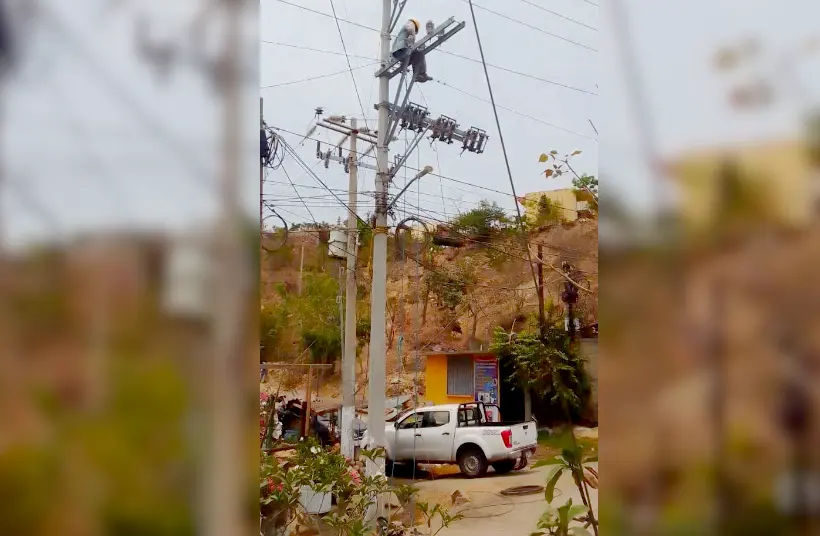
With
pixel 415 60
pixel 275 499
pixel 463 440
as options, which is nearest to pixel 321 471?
pixel 275 499

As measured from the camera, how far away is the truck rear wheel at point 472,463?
405 cm

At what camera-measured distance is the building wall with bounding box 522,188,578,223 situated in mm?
1120

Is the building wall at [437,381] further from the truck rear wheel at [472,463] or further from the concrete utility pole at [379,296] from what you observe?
→ the concrete utility pole at [379,296]

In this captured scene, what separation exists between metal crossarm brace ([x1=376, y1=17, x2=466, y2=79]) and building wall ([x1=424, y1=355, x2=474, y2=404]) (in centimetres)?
308

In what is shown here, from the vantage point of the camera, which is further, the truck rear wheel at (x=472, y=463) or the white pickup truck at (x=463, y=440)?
the truck rear wheel at (x=472, y=463)

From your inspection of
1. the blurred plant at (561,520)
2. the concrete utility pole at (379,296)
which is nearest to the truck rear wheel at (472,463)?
the concrete utility pole at (379,296)

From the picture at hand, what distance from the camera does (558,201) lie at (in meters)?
1.37

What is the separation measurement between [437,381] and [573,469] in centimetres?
464

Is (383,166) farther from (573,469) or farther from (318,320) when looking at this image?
(573,469)

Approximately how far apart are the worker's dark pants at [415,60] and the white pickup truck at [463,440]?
92.8 inches

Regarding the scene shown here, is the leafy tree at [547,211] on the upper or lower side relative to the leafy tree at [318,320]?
upper
